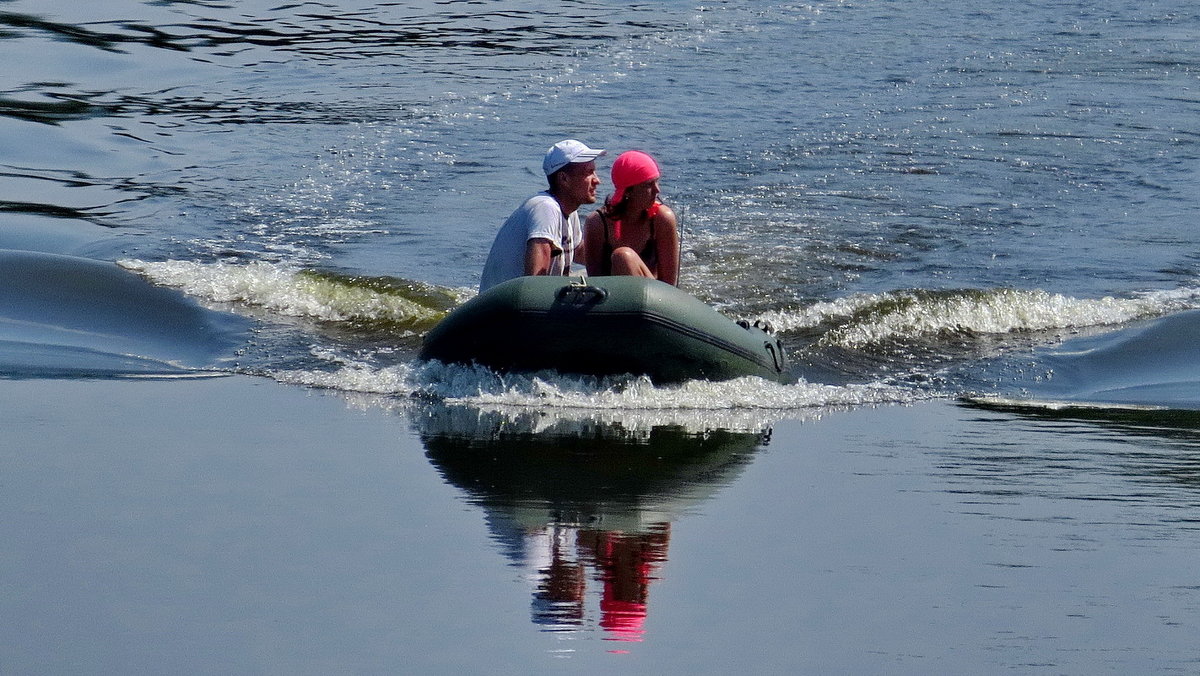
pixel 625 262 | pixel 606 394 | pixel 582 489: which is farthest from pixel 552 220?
pixel 582 489

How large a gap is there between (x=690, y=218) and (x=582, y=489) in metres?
7.06

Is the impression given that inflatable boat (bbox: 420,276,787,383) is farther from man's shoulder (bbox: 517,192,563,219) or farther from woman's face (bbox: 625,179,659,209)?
woman's face (bbox: 625,179,659,209)

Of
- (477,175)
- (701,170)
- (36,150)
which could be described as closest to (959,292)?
(701,170)

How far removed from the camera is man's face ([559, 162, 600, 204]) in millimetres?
8227

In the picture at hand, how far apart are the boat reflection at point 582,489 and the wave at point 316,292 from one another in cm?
275

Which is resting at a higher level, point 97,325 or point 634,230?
point 634,230

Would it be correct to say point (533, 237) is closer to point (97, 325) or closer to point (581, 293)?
point (581, 293)

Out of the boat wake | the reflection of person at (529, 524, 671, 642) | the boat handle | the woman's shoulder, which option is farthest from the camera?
the woman's shoulder

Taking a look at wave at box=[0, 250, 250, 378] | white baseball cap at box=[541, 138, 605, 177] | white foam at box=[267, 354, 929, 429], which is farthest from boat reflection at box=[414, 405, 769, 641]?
wave at box=[0, 250, 250, 378]

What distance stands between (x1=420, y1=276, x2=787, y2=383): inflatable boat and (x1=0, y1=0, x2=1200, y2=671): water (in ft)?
0.38

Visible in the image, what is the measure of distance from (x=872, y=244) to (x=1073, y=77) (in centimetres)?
698

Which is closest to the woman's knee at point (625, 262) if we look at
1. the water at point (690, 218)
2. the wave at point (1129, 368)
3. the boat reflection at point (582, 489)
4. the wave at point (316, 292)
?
the water at point (690, 218)

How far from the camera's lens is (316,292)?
11.4 meters

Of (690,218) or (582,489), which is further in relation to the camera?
(690,218)
